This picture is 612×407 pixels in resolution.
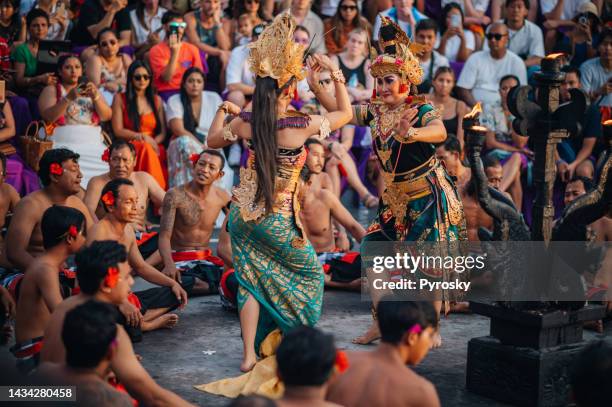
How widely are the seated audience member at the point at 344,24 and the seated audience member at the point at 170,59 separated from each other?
1484 millimetres

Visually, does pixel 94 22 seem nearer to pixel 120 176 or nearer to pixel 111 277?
pixel 120 176

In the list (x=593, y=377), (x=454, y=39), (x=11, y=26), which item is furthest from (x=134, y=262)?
(x=454, y=39)

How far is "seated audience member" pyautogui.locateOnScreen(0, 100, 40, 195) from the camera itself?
8.77m

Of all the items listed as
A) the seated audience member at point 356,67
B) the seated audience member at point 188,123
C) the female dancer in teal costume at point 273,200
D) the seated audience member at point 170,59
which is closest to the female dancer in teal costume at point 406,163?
the female dancer in teal costume at point 273,200

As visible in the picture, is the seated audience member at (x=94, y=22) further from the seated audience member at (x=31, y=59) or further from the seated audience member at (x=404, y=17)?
the seated audience member at (x=404, y=17)

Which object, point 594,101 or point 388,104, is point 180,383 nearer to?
point 388,104

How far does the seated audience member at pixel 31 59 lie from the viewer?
965 cm

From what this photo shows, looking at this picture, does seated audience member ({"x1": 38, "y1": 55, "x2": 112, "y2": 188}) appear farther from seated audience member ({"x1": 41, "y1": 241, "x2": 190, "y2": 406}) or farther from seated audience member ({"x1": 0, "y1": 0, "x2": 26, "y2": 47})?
seated audience member ({"x1": 41, "y1": 241, "x2": 190, "y2": 406})

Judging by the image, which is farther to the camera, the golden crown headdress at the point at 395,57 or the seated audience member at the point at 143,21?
the seated audience member at the point at 143,21

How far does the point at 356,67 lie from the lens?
10.5 meters

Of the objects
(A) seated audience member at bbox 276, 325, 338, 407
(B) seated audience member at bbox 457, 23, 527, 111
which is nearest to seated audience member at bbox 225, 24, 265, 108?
(B) seated audience member at bbox 457, 23, 527, 111

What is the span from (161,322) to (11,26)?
4973 millimetres

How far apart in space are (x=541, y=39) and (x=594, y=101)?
1.17 m

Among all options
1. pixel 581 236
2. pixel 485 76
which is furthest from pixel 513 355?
pixel 485 76
